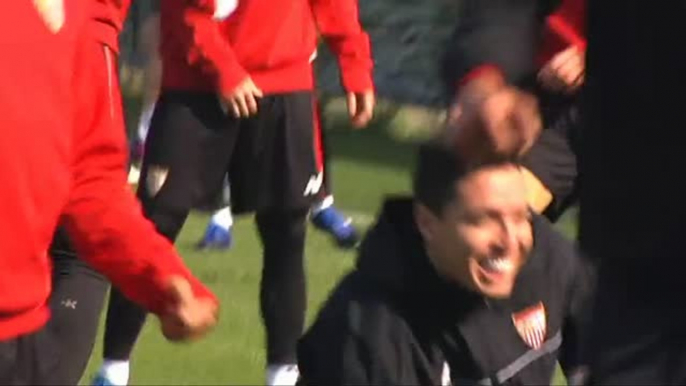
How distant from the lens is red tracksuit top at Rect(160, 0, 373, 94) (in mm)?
6898

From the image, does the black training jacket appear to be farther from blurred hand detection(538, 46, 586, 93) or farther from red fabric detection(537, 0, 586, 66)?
red fabric detection(537, 0, 586, 66)

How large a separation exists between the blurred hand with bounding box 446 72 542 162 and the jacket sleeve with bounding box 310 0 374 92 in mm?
3259

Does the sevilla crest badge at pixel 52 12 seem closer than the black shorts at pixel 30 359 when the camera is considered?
Yes

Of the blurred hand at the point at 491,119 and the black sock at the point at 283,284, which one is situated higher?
the blurred hand at the point at 491,119

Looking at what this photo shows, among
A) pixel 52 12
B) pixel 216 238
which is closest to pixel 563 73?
pixel 52 12

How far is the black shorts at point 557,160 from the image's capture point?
637 cm

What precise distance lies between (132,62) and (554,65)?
425 inches

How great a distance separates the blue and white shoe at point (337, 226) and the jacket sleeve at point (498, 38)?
599cm

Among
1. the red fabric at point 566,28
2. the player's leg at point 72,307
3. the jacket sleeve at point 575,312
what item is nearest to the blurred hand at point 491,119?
the jacket sleeve at point 575,312

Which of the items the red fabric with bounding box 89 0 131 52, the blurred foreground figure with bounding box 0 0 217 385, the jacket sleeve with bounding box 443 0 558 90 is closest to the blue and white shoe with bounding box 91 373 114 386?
the red fabric with bounding box 89 0 131 52

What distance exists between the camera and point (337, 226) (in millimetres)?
10109

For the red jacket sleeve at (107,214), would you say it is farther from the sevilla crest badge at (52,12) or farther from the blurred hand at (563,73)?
the blurred hand at (563,73)

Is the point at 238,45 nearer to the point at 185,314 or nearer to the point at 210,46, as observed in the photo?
the point at 210,46

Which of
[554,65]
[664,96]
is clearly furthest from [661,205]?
[554,65]
